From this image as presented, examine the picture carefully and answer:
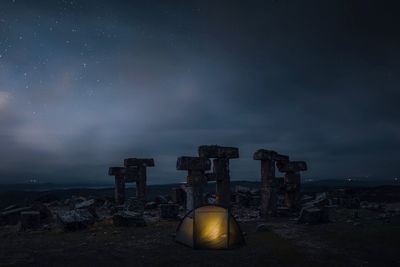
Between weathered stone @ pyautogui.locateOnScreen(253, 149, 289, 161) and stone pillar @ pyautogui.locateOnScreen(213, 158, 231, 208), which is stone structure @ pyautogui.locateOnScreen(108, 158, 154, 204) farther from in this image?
weathered stone @ pyautogui.locateOnScreen(253, 149, 289, 161)

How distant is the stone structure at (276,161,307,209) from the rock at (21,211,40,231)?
52.7ft

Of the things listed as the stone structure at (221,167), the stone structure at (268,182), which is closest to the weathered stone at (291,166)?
the stone structure at (268,182)

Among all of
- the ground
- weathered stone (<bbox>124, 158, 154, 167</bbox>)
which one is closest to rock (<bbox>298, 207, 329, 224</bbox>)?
the ground

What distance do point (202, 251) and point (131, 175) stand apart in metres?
19.0

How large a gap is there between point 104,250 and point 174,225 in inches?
273

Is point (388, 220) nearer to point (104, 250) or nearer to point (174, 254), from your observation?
point (174, 254)

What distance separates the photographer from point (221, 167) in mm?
25266

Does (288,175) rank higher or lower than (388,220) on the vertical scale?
higher

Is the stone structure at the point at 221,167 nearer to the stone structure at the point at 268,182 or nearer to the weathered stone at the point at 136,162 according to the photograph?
the stone structure at the point at 268,182

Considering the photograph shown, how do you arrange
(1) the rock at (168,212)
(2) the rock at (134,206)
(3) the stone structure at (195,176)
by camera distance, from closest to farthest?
1. (1) the rock at (168,212)
2. (3) the stone structure at (195,176)
3. (2) the rock at (134,206)

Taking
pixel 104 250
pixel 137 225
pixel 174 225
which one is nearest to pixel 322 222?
pixel 174 225

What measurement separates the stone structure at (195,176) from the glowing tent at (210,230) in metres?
8.19

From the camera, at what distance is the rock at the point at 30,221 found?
19.6m

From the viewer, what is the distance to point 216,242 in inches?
568
